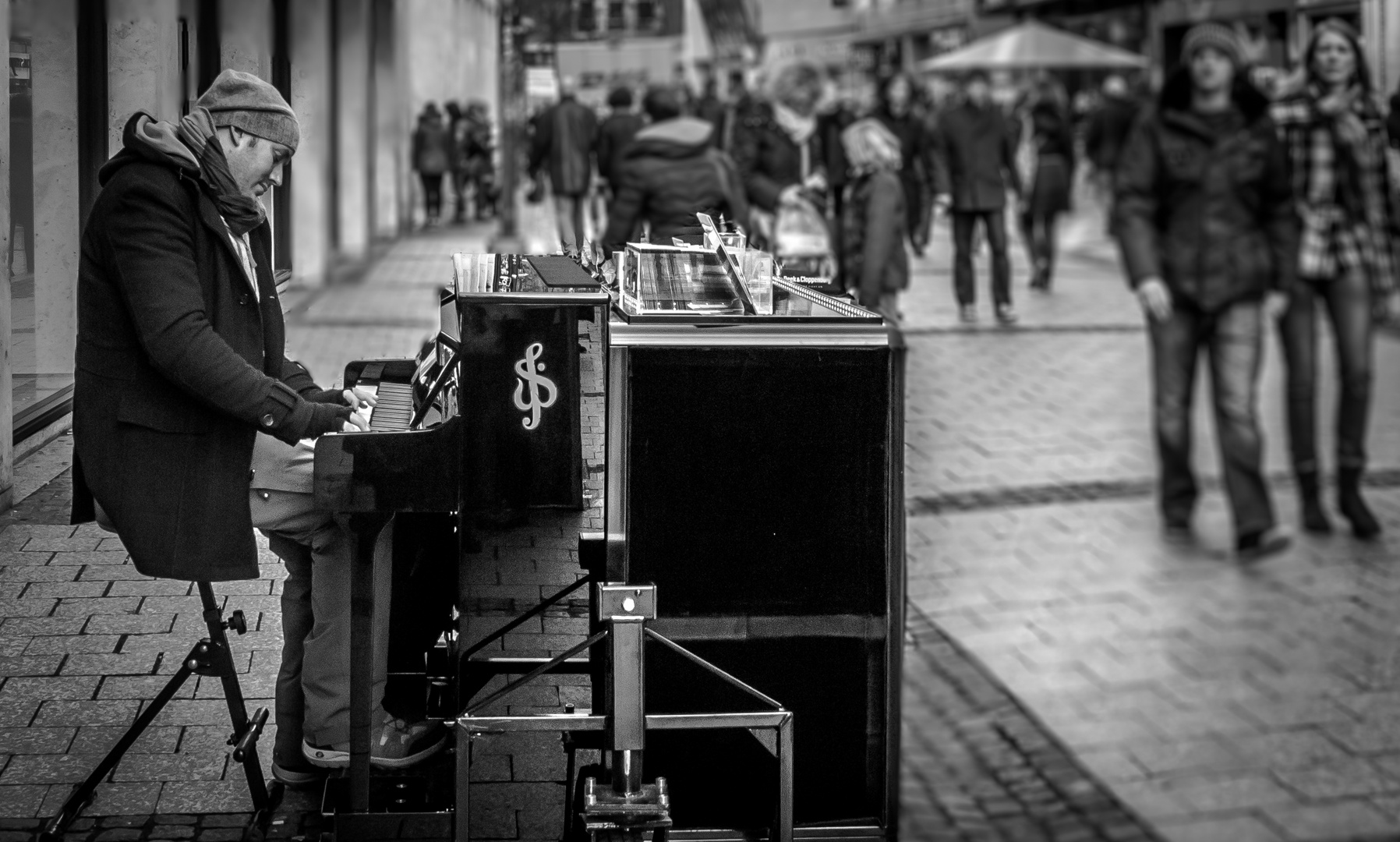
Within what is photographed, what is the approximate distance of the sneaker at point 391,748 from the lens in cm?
Result: 326

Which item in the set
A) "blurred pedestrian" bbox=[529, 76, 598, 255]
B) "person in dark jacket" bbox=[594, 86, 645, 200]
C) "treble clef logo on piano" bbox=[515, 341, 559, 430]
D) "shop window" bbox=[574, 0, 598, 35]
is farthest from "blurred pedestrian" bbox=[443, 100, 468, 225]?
"treble clef logo on piano" bbox=[515, 341, 559, 430]

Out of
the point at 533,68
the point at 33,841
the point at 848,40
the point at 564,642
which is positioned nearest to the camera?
the point at 33,841

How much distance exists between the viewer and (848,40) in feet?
146

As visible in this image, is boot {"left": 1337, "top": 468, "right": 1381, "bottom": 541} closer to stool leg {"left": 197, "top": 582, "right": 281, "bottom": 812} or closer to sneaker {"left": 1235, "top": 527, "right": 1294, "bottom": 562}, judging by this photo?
sneaker {"left": 1235, "top": 527, "right": 1294, "bottom": 562}

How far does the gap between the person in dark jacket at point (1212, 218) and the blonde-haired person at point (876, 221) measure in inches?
190

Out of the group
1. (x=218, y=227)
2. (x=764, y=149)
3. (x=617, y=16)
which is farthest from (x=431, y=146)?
(x=218, y=227)

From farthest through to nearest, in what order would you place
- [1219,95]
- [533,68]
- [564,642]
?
[533,68], [564,642], [1219,95]

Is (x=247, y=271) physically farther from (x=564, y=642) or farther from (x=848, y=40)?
(x=848, y=40)

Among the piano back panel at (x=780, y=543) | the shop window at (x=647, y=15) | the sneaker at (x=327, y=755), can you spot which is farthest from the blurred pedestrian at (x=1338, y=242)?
the shop window at (x=647, y=15)

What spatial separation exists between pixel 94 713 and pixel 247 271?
1020 mm

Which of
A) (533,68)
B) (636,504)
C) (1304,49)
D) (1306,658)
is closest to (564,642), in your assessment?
(636,504)

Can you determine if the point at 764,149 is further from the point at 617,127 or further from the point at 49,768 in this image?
the point at 49,768

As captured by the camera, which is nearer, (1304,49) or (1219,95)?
(1219,95)

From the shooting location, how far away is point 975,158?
9742 mm
